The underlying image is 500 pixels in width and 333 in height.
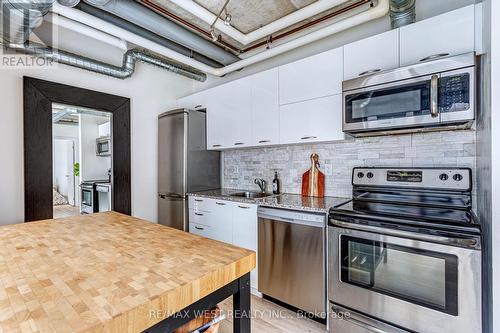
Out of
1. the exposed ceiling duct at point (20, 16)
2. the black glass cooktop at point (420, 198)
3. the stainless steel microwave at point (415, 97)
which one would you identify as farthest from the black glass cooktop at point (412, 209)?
the exposed ceiling duct at point (20, 16)

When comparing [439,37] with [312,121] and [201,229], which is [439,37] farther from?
[201,229]

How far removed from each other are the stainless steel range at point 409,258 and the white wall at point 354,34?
137 cm

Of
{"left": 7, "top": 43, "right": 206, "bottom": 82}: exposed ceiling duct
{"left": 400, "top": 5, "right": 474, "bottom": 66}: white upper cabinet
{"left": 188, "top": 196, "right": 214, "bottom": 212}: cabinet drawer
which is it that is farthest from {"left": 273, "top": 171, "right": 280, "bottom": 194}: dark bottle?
{"left": 7, "top": 43, "right": 206, "bottom": 82}: exposed ceiling duct

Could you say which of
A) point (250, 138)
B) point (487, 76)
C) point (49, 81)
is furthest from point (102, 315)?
point (49, 81)

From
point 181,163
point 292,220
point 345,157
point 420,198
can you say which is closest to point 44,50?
point 181,163

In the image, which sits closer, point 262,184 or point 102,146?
point 262,184

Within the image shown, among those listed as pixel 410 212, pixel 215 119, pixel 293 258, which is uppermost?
pixel 215 119

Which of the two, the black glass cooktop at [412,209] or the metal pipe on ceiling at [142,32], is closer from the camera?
the black glass cooktop at [412,209]

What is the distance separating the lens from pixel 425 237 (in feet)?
4.70

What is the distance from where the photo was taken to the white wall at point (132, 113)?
2.31 metres

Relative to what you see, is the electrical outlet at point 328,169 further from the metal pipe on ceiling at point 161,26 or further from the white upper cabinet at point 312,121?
the metal pipe on ceiling at point 161,26

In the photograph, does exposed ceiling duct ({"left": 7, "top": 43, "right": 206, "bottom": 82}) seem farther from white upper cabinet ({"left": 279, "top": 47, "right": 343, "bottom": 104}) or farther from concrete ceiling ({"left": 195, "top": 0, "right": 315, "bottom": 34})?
white upper cabinet ({"left": 279, "top": 47, "right": 343, "bottom": 104})

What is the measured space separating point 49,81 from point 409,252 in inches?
136

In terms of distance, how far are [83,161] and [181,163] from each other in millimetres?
2186
